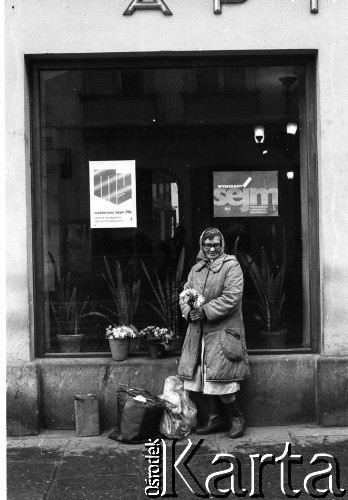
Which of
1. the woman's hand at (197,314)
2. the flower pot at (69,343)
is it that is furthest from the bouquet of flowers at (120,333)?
the woman's hand at (197,314)

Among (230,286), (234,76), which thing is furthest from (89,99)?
(230,286)

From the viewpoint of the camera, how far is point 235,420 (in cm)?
732

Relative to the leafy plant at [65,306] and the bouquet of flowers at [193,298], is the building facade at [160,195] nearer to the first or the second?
the leafy plant at [65,306]

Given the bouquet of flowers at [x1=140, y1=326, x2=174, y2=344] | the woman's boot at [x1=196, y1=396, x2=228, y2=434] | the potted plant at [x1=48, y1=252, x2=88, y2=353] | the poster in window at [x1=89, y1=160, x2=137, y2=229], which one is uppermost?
the poster in window at [x1=89, y1=160, x2=137, y2=229]

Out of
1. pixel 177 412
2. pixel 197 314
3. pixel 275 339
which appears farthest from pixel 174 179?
pixel 177 412

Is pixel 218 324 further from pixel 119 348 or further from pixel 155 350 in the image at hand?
pixel 119 348

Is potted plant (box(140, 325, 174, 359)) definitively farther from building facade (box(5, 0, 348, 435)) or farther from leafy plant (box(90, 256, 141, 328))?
leafy plant (box(90, 256, 141, 328))

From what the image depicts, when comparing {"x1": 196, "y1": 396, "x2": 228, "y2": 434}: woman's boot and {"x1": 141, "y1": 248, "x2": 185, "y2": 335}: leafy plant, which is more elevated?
Result: {"x1": 141, "y1": 248, "x2": 185, "y2": 335}: leafy plant

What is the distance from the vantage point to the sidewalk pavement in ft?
19.6

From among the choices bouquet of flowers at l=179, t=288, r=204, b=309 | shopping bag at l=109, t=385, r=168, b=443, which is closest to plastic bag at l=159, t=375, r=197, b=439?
shopping bag at l=109, t=385, r=168, b=443

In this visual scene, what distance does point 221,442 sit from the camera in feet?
23.4

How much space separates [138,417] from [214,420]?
30.9 inches

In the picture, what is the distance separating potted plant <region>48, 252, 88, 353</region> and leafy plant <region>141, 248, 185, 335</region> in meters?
0.74

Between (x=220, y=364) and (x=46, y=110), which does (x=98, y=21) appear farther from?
(x=220, y=364)
